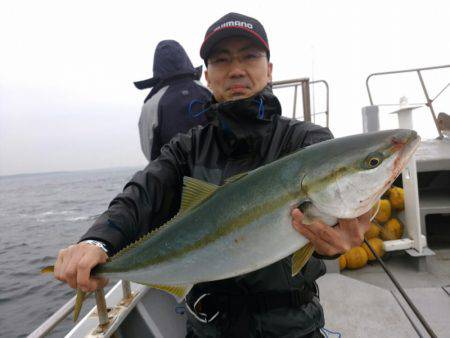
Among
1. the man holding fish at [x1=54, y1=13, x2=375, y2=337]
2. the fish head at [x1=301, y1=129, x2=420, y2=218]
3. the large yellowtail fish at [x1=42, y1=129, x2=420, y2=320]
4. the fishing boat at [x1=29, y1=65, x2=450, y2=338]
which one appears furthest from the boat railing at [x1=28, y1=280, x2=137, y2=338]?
the fish head at [x1=301, y1=129, x2=420, y2=218]

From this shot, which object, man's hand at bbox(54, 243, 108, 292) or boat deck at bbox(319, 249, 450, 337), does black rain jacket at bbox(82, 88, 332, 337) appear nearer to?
man's hand at bbox(54, 243, 108, 292)

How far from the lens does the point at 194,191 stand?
2.11 metres

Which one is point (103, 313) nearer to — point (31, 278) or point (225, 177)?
point (225, 177)

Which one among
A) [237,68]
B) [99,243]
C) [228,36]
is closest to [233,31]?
[228,36]

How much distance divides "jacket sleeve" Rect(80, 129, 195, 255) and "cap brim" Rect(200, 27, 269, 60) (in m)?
0.66

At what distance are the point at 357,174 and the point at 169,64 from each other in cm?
307

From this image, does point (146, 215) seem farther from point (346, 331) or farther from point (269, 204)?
point (346, 331)

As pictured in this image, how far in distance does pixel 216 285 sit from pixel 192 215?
64 cm

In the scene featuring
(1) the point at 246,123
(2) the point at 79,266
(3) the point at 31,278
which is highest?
(1) the point at 246,123

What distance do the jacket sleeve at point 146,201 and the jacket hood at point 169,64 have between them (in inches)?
66.4

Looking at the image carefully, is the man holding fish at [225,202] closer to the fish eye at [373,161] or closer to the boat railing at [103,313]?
the fish eye at [373,161]

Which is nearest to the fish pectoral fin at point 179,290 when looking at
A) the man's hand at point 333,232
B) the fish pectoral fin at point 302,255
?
the fish pectoral fin at point 302,255

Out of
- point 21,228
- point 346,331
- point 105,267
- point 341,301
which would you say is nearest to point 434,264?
point 341,301

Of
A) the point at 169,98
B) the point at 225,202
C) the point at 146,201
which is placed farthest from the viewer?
the point at 169,98
